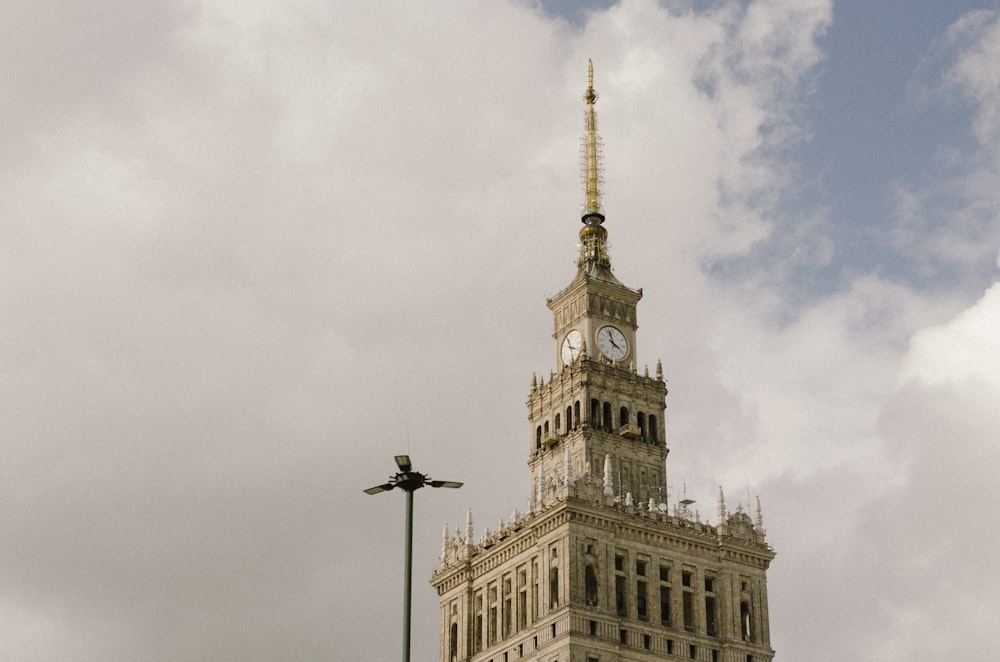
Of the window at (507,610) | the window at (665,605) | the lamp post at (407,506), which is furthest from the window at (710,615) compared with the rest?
the lamp post at (407,506)

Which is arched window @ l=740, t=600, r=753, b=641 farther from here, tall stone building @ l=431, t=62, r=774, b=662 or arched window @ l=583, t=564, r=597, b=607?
arched window @ l=583, t=564, r=597, b=607

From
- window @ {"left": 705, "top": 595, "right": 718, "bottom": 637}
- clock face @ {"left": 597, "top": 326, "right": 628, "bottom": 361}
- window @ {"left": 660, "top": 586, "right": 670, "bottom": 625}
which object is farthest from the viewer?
clock face @ {"left": 597, "top": 326, "right": 628, "bottom": 361}

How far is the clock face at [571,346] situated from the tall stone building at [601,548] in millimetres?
185

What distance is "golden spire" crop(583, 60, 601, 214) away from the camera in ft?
588

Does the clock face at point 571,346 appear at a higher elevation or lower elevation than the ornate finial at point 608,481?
higher

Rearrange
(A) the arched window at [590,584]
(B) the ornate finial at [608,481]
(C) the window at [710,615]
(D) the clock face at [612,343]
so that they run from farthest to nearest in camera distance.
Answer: (D) the clock face at [612,343], (C) the window at [710,615], (B) the ornate finial at [608,481], (A) the arched window at [590,584]

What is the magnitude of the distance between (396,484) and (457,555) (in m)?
83.7

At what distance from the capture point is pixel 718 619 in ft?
522

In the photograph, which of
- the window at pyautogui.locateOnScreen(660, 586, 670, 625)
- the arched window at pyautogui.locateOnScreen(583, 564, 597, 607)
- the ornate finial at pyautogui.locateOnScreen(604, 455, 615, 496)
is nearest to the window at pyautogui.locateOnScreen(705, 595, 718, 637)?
the window at pyautogui.locateOnScreen(660, 586, 670, 625)

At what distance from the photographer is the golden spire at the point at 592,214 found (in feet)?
584

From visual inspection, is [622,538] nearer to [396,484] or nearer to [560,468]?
[560,468]

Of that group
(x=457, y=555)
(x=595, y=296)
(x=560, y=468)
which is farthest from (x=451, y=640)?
(x=595, y=296)

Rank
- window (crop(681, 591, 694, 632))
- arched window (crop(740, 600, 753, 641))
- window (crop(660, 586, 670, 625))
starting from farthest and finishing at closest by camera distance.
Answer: arched window (crop(740, 600, 753, 641))
window (crop(681, 591, 694, 632))
window (crop(660, 586, 670, 625))

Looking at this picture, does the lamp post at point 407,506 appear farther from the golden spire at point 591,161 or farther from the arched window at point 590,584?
the golden spire at point 591,161
